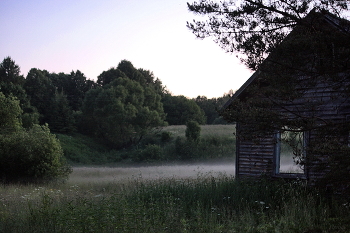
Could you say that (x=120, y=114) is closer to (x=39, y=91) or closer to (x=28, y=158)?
(x=39, y=91)

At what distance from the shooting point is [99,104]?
156 ft

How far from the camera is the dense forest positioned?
45.8 metres

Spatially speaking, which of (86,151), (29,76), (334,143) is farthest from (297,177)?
(29,76)

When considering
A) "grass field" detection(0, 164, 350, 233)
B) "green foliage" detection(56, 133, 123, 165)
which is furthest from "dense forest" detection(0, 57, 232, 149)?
"grass field" detection(0, 164, 350, 233)

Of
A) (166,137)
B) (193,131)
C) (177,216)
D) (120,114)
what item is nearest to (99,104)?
(120,114)

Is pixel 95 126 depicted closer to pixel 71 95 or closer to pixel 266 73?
pixel 71 95

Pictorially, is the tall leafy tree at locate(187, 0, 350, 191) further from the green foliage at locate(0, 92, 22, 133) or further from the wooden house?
the green foliage at locate(0, 92, 22, 133)

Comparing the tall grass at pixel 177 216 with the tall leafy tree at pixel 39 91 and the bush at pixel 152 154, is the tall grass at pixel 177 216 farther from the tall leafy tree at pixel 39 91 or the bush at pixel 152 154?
the tall leafy tree at pixel 39 91

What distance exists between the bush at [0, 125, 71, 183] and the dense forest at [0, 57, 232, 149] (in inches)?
853

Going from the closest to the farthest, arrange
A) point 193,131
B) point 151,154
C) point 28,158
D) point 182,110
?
1. point 28,158
2. point 193,131
3. point 151,154
4. point 182,110

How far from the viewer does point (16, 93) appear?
1829 inches

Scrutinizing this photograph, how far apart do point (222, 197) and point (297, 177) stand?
3068mm

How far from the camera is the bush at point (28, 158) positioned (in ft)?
61.4

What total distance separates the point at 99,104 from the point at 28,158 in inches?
1152
